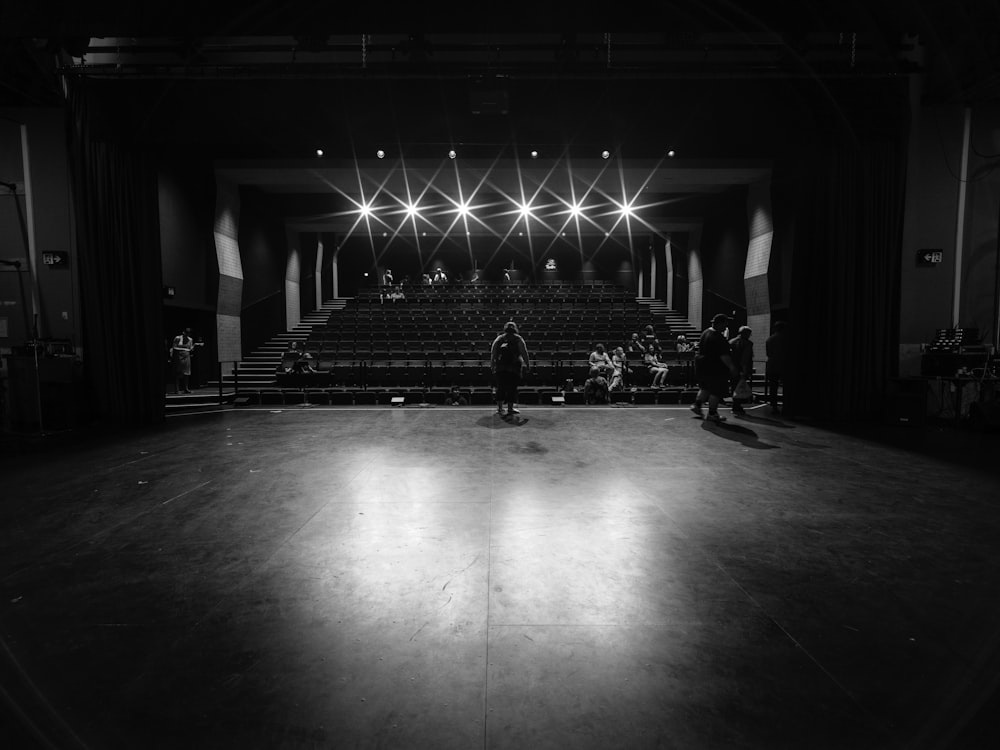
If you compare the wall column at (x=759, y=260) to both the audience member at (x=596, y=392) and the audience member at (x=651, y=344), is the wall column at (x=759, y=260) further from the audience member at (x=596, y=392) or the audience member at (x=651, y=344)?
the audience member at (x=596, y=392)

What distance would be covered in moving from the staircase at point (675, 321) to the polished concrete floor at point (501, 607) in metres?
10.1

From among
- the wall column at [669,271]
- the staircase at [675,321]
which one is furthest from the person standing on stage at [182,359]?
the wall column at [669,271]

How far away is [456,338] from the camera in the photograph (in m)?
12.0

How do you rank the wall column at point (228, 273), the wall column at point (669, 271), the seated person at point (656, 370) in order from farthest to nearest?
the wall column at point (669, 271) < the wall column at point (228, 273) < the seated person at point (656, 370)

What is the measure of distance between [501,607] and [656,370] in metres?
8.32

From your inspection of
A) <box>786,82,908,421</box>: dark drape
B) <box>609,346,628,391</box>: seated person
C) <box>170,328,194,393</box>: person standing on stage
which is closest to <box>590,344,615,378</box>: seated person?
<box>609,346,628,391</box>: seated person

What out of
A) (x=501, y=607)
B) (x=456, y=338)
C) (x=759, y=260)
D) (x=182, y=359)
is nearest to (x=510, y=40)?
(x=456, y=338)

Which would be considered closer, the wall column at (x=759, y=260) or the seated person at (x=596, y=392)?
the seated person at (x=596, y=392)

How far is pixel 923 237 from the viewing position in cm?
673

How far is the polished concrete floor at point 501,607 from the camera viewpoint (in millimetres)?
1270

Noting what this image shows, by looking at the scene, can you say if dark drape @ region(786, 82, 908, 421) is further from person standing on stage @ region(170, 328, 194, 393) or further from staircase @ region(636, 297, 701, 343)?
person standing on stage @ region(170, 328, 194, 393)

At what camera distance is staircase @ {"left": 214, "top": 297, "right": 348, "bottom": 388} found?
1030 centimetres

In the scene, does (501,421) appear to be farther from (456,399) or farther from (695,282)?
(695,282)

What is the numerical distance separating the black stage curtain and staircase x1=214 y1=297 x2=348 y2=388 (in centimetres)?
296
